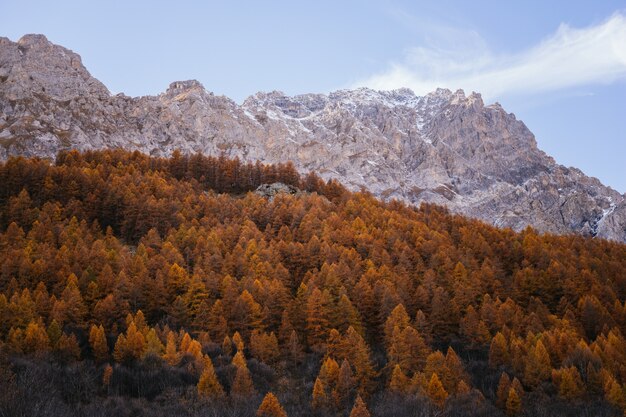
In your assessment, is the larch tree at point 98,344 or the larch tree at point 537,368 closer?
the larch tree at point 98,344

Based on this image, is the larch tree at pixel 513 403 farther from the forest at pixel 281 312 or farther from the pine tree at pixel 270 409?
the pine tree at pixel 270 409

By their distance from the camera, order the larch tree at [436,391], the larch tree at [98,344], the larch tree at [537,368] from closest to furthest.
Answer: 1. the larch tree at [436,391]
2. the larch tree at [98,344]
3. the larch tree at [537,368]

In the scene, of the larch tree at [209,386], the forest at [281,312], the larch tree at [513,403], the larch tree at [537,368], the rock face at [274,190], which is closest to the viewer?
the larch tree at [209,386]

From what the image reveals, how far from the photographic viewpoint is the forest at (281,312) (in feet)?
153

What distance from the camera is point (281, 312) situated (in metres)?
64.5

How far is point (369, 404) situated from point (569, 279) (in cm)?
4463

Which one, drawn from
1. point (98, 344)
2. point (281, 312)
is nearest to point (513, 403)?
point (281, 312)

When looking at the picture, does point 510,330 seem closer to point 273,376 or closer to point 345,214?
point 273,376

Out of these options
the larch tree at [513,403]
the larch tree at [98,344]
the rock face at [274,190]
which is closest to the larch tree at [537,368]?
the larch tree at [513,403]

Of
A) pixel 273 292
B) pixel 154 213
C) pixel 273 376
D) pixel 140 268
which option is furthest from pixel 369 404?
pixel 154 213

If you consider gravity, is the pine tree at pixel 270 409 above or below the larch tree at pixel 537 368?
below

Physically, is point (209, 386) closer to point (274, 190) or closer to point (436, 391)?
point (436, 391)

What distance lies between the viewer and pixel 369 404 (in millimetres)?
49469

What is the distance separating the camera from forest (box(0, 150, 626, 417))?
1834 inches
